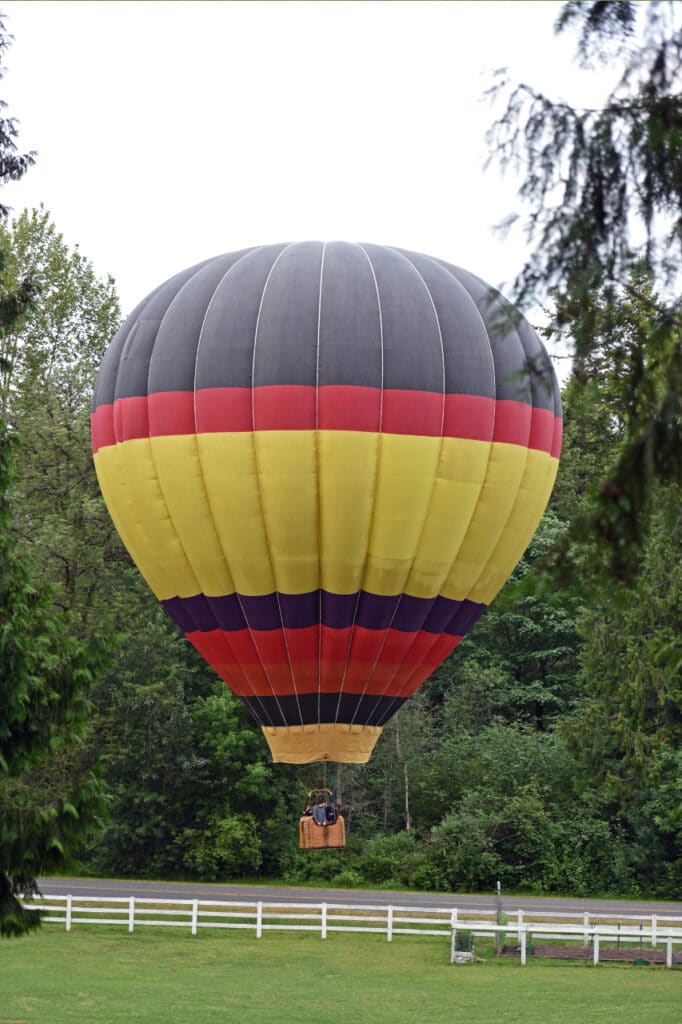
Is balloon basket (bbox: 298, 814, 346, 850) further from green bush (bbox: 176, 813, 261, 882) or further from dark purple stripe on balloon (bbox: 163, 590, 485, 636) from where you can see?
green bush (bbox: 176, 813, 261, 882)

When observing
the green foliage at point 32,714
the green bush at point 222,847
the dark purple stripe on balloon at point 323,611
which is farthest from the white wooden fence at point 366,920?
the green foliage at point 32,714

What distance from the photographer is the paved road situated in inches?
1224

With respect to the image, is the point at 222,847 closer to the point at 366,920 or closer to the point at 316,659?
the point at 366,920

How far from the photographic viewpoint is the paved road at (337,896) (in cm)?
3108

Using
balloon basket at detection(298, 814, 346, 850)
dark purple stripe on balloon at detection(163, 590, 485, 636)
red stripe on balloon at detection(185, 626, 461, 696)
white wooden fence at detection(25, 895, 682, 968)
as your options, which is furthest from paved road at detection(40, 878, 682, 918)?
dark purple stripe on balloon at detection(163, 590, 485, 636)

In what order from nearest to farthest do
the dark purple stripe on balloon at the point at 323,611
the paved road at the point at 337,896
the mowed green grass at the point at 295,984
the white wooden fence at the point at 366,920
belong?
the mowed green grass at the point at 295,984, the dark purple stripe on balloon at the point at 323,611, the white wooden fence at the point at 366,920, the paved road at the point at 337,896

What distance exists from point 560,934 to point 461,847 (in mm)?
8637

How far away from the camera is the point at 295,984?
72.6 feet

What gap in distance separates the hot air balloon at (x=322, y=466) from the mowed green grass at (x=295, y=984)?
143 inches

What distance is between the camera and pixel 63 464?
36562 mm

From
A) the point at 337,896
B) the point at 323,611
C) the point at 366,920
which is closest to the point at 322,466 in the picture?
the point at 323,611

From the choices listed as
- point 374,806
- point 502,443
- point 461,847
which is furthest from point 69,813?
point 374,806

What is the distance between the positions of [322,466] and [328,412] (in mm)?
752

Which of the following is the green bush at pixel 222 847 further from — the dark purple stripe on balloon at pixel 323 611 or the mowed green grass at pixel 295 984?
the dark purple stripe on balloon at pixel 323 611
